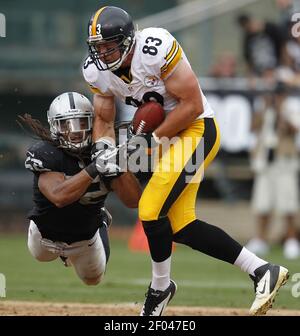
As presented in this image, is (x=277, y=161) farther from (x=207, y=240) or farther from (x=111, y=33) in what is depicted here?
(x=111, y=33)

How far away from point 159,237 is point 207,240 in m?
0.32

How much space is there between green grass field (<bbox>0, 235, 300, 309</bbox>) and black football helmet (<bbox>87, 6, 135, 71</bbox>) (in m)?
2.34

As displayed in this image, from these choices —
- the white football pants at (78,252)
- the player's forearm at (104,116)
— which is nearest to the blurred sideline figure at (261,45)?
the white football pants at (78,252)

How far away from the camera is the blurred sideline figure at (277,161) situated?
1186 cm

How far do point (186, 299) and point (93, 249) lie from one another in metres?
1.40

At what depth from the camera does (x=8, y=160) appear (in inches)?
519

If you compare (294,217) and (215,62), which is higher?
(215,62)

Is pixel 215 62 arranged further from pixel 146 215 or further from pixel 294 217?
pixel 146 215

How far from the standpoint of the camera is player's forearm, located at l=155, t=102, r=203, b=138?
5.87 metres

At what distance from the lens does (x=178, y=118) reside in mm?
5863

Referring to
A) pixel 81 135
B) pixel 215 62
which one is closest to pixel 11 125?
pixel 215 62

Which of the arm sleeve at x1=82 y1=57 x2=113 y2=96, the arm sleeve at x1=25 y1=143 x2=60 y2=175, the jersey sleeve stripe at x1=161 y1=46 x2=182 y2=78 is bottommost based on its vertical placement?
the arm sleeve at x1=25 y1=143 x2=60 y2=175

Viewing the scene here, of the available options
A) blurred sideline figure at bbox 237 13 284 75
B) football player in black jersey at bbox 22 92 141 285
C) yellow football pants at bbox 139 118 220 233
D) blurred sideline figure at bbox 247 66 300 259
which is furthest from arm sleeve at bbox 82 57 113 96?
blurred sideline figure at bbox 237 13 284 75

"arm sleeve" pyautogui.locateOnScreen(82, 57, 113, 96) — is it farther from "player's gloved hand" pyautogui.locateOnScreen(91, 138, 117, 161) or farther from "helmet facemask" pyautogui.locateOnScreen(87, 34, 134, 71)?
"player's gloved hand" pyautogui.locateOnScreen(91, 138, 117, 161)
